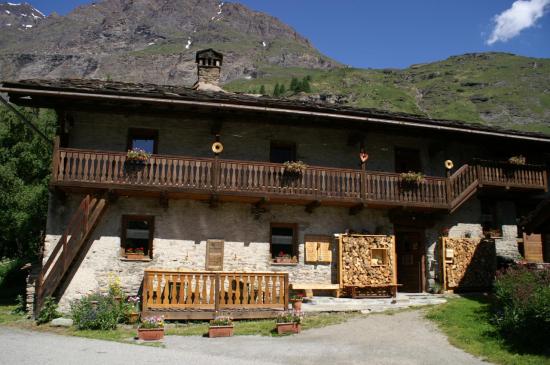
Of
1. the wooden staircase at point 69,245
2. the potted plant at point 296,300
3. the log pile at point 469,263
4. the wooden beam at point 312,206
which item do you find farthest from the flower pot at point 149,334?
the log pile at point 469,263

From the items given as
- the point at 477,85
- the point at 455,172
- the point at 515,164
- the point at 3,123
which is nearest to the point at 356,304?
the point at 455,172

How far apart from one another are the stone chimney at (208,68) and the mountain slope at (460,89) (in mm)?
69086

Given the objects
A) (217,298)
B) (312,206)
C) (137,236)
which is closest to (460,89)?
(312,206)

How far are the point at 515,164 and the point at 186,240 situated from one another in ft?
39.5

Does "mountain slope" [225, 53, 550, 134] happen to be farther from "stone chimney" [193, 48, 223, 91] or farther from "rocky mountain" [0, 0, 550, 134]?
"stone chimney" [193, 48, 223, 91]

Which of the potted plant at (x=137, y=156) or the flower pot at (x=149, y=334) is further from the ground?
the potted plant at (x=137, y=156)

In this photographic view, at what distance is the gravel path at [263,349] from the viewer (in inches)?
329

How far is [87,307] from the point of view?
12.2m

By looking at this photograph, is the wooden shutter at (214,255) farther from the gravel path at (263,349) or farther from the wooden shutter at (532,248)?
the wooden shutter at (532,248)

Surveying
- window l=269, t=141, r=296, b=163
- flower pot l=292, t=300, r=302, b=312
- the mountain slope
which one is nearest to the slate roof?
window l=269, t=141, r=296, b=163

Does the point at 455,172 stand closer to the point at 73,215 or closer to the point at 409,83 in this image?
the point at 73,215

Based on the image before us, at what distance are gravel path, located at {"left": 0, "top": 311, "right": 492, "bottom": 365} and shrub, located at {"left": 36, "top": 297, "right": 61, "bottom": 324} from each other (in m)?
1.16

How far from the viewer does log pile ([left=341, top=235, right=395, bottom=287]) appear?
15.3 meters

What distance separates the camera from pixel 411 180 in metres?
16.1
